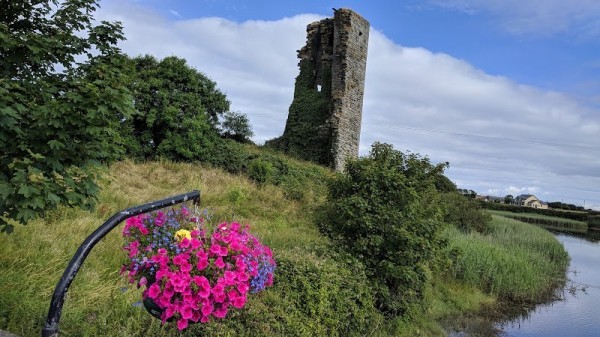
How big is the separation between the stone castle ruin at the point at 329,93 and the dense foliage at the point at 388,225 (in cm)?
1507

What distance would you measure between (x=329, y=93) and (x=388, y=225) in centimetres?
1828

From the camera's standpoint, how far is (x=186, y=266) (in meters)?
3.00

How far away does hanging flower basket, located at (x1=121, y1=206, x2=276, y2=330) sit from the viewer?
2975 mm

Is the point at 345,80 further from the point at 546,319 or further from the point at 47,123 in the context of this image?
the point at 47,123

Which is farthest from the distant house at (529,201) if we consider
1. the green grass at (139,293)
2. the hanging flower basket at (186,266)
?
the hanging flower basket at (186,266)

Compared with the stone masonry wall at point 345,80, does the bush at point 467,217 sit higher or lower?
lower

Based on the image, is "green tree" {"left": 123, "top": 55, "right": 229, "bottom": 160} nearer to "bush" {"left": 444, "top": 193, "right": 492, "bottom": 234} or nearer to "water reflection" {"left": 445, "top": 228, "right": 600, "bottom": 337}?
"water reflection" {"left": 445, "top": 228, "right": 600, "bottom": 337}

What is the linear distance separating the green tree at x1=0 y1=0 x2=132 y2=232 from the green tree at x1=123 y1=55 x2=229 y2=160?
1105 centimetres

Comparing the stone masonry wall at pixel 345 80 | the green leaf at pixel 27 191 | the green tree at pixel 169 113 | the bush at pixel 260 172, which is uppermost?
the stone masonry wall at pixel 345 80

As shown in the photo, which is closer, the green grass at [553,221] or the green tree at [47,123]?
the green tree at [47,123]

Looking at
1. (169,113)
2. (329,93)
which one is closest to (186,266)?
(169,113)

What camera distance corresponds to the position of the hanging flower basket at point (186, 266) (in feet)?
9.76

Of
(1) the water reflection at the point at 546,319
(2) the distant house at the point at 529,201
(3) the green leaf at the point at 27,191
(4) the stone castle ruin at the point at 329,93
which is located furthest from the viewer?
(2) the distant house at the point at 529,201

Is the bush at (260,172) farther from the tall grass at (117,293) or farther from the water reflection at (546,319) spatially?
the water reflection at (546,319)
